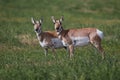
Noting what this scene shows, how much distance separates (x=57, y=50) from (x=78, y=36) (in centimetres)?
284

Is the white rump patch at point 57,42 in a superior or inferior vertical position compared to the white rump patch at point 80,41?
inferior

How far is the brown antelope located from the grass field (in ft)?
1.25

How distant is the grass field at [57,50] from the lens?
13234 millimetres

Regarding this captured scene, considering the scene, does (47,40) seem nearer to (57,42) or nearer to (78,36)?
(57,42)

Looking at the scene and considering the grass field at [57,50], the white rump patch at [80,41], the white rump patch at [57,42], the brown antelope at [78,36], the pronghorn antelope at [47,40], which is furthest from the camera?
the white rump patch at [57,42]

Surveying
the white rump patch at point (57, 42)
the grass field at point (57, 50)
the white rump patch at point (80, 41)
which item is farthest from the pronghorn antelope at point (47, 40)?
the white rump patch at point (80, 41)

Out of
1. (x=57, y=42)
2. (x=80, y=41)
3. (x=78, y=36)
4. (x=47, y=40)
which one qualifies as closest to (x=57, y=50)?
(x=57, y=42)

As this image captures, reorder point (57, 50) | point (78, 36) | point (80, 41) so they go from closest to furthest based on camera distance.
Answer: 1. point (80, 41)
2. point (78, 36)
3. point (57, 50)

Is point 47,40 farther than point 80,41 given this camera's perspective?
Yes

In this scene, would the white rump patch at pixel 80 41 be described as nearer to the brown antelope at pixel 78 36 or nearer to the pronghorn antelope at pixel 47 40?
the brown antelope at pixel 78 36

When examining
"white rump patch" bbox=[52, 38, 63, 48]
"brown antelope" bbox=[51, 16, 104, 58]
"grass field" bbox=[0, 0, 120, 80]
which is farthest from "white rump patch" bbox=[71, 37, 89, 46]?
"white rump patch" bbox=[52, 38, 63, 48]

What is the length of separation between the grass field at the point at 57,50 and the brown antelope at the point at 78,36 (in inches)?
15.0

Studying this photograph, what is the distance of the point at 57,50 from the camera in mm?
20797

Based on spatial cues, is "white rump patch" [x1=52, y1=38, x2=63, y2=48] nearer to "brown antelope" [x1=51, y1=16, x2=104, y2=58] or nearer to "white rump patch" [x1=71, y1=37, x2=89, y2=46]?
"brown antelope" [x1=51, y1=16, x2=104, y2=58]
